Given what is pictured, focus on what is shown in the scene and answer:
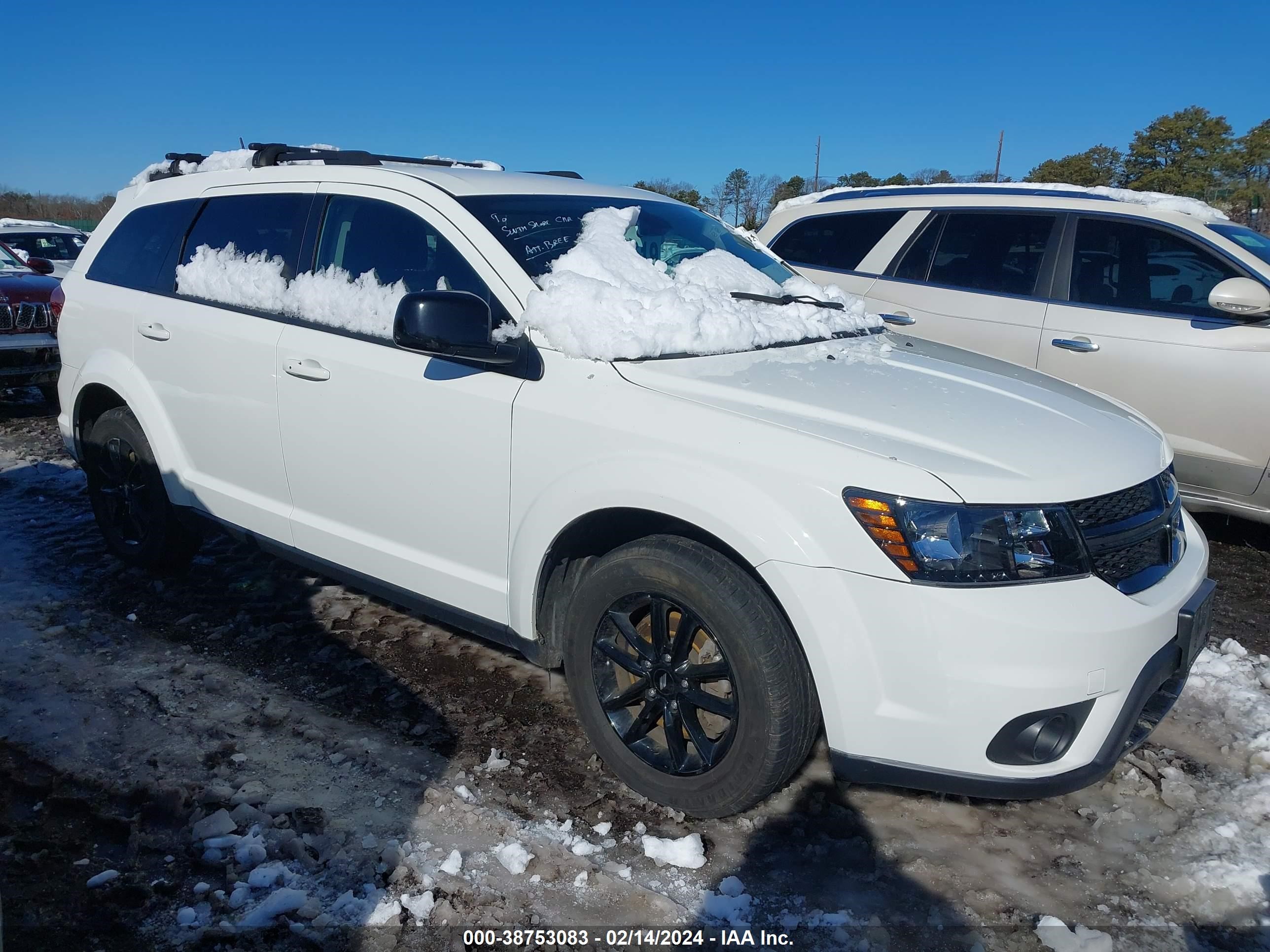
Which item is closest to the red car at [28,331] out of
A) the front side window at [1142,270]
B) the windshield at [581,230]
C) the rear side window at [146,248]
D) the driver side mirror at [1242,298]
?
the rear side window at [146,248]

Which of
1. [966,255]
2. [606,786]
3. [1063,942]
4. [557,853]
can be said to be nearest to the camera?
[1063,942]

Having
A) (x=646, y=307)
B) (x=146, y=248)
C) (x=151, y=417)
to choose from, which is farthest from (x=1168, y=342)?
(x=146, y=248)

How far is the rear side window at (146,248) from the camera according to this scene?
164 inches

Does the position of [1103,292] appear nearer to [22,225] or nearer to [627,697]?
[627,697]

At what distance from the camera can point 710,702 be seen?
260 cm

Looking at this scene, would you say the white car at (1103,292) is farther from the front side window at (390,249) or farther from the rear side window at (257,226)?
the rear side window at (257,226)

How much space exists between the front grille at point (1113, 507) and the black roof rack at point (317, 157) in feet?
9.31

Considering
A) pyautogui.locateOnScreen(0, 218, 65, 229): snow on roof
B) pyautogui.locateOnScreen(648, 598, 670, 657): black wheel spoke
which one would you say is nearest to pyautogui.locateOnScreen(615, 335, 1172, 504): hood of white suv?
pyautogui.locateOnScreen(648, 598, 670, 657): black wheel spoke

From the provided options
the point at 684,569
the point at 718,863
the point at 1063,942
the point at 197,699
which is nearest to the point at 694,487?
the point at 684,569

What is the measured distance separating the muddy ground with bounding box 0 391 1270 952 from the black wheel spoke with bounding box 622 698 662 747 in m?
0.24

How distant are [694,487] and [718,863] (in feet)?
3.60

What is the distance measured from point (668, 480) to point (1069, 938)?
1575 millimetres

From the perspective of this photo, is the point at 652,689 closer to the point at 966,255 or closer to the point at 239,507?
the point at 239,507

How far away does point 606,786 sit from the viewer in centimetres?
296
